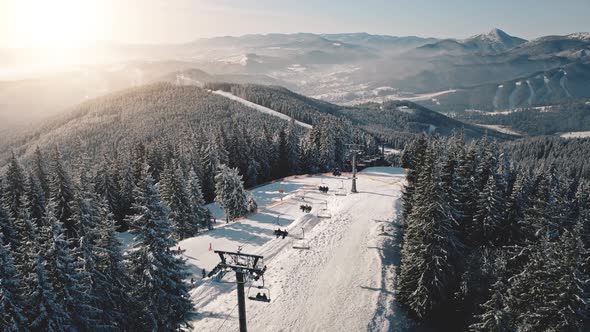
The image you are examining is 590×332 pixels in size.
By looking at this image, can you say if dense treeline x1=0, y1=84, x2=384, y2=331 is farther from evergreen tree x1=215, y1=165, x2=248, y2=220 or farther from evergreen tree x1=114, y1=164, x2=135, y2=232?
evergreen tree x1=114, y1=164, x2=135, y2=232

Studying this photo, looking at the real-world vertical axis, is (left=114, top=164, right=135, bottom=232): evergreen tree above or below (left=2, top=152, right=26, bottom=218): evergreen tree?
below

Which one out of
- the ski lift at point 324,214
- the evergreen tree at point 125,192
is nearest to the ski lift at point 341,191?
the ski lift at point 324,214

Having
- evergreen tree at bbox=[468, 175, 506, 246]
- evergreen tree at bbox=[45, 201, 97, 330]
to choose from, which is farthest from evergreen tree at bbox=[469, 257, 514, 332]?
evergreen tree at bbox=[45, 201, 97, 330]

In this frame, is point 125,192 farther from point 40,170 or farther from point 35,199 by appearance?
point 35,199

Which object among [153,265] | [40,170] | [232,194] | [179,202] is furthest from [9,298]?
[40,170]

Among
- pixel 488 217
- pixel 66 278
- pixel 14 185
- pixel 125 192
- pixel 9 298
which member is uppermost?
pixel 9 298

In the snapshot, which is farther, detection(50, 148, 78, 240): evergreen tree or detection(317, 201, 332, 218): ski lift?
detection(50, 148, 78, 240): evergreen tree

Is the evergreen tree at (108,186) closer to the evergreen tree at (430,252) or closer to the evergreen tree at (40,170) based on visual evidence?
the evergreen tree at (40,170)
